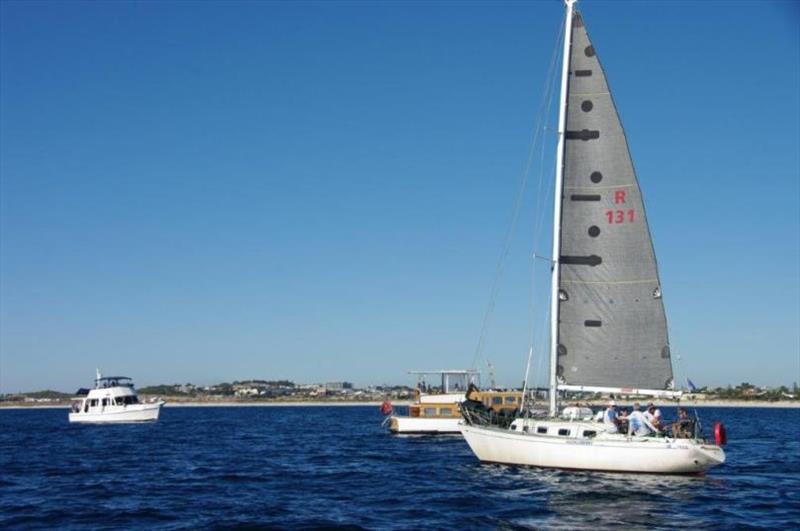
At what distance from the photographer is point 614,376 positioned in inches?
1508

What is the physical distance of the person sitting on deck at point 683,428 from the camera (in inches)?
1384

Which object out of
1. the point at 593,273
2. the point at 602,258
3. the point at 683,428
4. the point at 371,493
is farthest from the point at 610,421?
the point at 371,493

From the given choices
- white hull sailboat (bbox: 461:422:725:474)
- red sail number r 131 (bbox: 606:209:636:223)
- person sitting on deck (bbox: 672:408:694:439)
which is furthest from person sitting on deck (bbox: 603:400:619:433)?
red sail number r 131 (bbox: 606:209:636:223)

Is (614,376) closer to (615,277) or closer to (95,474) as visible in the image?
(615,277)

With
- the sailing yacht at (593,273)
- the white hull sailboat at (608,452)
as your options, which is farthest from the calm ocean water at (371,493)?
the sailing yacht at (593,273)

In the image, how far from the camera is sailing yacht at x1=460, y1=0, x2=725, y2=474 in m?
37.9

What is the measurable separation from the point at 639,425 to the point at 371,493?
36.9ft

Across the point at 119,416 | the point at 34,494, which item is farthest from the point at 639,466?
the point at 119,416

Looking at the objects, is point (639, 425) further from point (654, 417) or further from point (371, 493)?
point (371, 493)

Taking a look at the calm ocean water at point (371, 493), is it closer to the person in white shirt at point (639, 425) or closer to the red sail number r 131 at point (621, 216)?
the person in white shirt at point (639, 425)

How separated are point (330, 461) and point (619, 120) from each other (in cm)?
2344

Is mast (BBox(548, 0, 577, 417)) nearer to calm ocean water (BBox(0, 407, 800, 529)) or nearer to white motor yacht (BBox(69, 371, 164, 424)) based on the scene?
calm ocean water (BBox(0, 407, 800, 529))

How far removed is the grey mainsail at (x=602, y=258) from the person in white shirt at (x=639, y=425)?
2.77 m

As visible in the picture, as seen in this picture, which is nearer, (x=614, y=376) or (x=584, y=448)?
(x=584, y=448)
